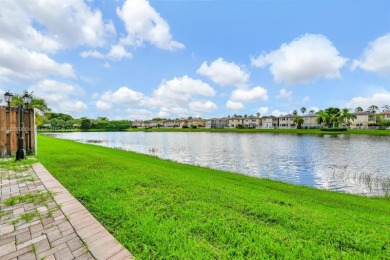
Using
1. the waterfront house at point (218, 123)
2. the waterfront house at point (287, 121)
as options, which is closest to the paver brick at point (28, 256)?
the waterfront house at point (287, 121)

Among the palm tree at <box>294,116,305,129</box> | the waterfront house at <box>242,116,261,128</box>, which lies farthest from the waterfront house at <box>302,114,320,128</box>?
the waterfront house at <box>242,116,261,128</box>

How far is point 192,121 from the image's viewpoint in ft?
445

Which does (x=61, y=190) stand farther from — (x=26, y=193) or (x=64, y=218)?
(x=64, y=218)

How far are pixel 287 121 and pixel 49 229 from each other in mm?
107025

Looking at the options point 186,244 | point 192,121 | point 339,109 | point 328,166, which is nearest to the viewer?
point 186,244

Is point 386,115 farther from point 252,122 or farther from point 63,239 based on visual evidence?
point 63,239

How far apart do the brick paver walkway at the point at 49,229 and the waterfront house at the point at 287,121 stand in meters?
104

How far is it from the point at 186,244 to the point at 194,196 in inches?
88.2

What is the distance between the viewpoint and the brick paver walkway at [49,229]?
290cm

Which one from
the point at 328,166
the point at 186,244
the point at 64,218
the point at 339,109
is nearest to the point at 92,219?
the point at 64,218

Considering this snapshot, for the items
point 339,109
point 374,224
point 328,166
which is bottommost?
point 328,166

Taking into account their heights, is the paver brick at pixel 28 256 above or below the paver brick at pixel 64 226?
below

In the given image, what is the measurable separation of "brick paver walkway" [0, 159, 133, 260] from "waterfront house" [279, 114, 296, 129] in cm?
10431

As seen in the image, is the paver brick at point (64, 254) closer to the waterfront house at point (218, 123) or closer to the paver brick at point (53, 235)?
the paver brick at point (53, 235)
